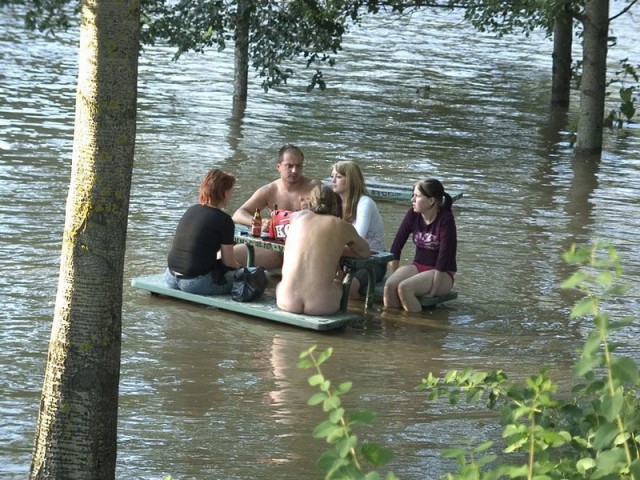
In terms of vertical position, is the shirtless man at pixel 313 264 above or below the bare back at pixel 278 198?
below

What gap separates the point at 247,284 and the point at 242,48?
10308mm

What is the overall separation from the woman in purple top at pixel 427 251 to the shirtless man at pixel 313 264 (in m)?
0.83

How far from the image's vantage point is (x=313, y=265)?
923 cm

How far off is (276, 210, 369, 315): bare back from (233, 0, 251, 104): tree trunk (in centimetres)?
955

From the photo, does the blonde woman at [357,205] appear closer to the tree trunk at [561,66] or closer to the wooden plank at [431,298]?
the wooden plank at [431,298]

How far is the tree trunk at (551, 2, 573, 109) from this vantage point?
22.9m

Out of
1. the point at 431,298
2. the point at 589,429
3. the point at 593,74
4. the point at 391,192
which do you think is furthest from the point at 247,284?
the point at 593,74

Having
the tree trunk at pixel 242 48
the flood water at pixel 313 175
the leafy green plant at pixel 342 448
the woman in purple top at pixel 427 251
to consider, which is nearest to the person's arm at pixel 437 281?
the woman in purple top at pixel 427 251

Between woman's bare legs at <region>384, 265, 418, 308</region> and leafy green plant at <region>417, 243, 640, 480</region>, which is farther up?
leafy green plant at <region>417, 243, 640, 480</region>

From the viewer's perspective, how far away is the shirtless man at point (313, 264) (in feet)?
30.2

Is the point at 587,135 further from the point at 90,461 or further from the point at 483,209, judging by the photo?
the point at 90,461

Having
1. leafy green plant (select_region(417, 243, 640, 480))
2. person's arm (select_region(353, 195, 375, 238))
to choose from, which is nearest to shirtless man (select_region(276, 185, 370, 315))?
person's arm (select_region(353, 195, 375, 238))

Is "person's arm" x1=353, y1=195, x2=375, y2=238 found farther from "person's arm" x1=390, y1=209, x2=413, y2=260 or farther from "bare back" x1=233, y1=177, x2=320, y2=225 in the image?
"bare back" x1=233, y1=177, x2=320, y2=225

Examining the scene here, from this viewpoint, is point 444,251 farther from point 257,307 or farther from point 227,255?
point 227,255
